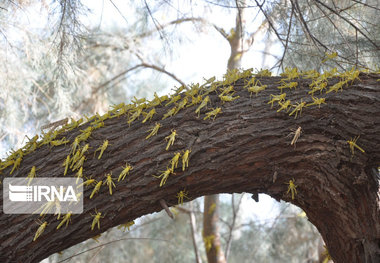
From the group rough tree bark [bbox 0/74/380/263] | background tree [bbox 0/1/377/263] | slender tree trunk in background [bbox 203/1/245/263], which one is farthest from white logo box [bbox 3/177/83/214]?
slender tree trunk in background [bbox 203/1/245/263]

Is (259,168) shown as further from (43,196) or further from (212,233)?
(212,233)

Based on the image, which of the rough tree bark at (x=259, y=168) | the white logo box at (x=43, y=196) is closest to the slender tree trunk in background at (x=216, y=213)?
the rough tree bark at (x=259, y=168)

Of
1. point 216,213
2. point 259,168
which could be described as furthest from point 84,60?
point 259,168

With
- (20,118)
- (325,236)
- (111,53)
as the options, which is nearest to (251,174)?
(325,236)

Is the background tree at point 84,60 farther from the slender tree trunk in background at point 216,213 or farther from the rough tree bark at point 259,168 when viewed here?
the slender tree trunk in background at point 216,213

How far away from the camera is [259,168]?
48.1 inches

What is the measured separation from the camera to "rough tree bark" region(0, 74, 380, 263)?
3.87 feet

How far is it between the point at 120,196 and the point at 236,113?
458mm

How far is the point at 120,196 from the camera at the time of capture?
1.23 metres

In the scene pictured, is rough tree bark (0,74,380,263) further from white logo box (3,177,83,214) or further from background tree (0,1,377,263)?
background tree (0,1,377,263)

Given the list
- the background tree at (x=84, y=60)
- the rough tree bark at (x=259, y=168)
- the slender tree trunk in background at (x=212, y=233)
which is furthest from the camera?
the slender tree trunk in background at (x=212, y=233)

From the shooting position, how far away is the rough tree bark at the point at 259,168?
1.18 m

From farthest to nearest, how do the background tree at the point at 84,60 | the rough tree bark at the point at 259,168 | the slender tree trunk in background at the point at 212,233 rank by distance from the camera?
the slender tree trunk in background at the point at 212,233, the background tree at the point at 84,60, the rough tree bark at the point at 259,168

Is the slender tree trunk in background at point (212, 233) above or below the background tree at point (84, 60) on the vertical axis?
below
